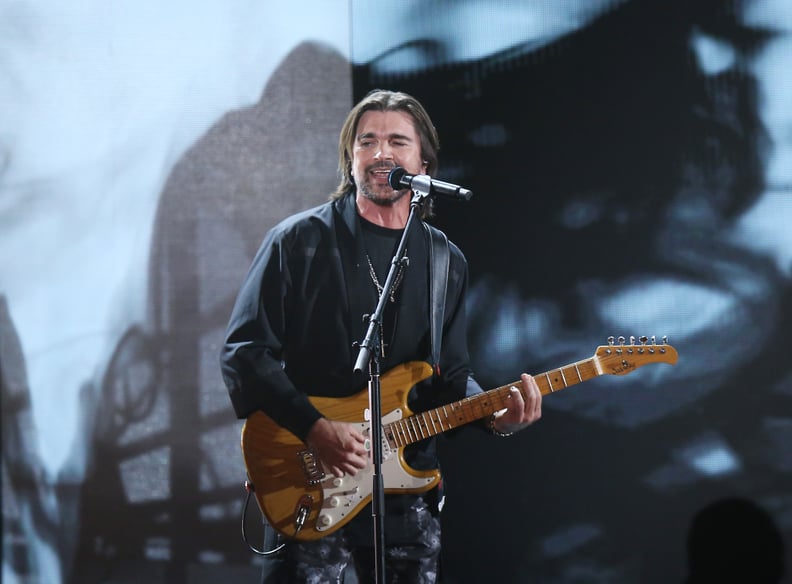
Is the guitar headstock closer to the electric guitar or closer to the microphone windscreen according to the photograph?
the electric guitar

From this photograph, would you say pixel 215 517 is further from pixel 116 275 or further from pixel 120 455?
pixel 116 275

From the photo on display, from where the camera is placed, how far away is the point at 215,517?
11.8ft

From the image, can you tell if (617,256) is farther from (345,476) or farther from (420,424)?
(345,476)

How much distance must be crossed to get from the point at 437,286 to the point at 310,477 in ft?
2.46

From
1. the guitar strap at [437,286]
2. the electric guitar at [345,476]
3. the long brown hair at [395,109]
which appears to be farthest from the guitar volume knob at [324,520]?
the long brown hair at [395,109]

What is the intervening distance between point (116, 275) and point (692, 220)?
2.34 m

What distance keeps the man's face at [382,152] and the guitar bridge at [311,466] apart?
2.80ft

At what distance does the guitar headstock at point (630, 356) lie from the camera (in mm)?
2957

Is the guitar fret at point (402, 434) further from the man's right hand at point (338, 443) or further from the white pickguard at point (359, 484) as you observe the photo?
the man's right hand at point (338, 443)

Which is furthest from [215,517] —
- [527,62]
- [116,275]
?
[527,62]

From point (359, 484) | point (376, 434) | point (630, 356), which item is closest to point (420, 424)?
point (359, 484)

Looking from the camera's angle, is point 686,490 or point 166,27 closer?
point 686,490

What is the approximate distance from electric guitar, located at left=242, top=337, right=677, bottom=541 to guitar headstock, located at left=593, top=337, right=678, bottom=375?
0.15 meters

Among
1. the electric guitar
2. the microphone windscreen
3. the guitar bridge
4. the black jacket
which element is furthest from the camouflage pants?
the microphone windscreen
